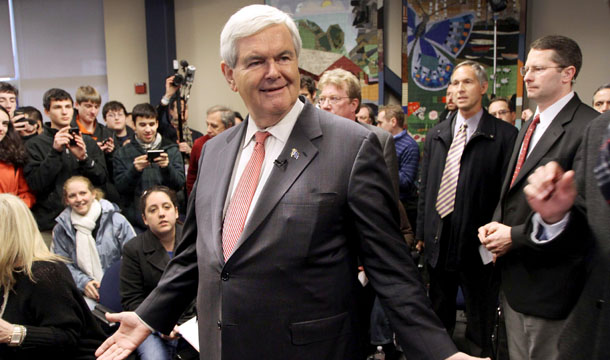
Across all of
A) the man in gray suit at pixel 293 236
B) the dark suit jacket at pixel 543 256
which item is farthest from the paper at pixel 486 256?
the man in gray suit at pixel 293 236

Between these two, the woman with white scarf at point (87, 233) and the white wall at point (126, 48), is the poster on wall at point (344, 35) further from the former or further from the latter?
the woman with white scarf at point (87, 233)

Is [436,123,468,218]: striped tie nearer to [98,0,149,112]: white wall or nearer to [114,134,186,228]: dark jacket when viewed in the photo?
[114,134,186,228]: dark jacket

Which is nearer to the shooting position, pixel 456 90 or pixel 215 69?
pixel 456 90

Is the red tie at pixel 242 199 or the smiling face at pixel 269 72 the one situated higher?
the smiling face at pixel 269 72

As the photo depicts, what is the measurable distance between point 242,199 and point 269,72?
33cm

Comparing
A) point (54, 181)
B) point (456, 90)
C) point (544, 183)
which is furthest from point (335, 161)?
point (54, 181)

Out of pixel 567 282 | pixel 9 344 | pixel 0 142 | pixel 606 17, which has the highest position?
pixel 606 17

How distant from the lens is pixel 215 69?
6875 millimetres

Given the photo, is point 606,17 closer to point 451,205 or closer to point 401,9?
point 401,9

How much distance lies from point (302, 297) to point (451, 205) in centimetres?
169

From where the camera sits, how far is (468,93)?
278 centimetres

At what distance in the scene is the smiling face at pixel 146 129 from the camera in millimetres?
3938

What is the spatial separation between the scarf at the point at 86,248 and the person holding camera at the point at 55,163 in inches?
15.3

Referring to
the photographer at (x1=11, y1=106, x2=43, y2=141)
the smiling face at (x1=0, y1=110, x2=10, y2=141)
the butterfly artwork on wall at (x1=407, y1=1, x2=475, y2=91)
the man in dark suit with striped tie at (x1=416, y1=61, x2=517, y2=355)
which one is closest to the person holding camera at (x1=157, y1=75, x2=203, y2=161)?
the photographer at (x1=11, y1=106, x2=43, y2=141)
